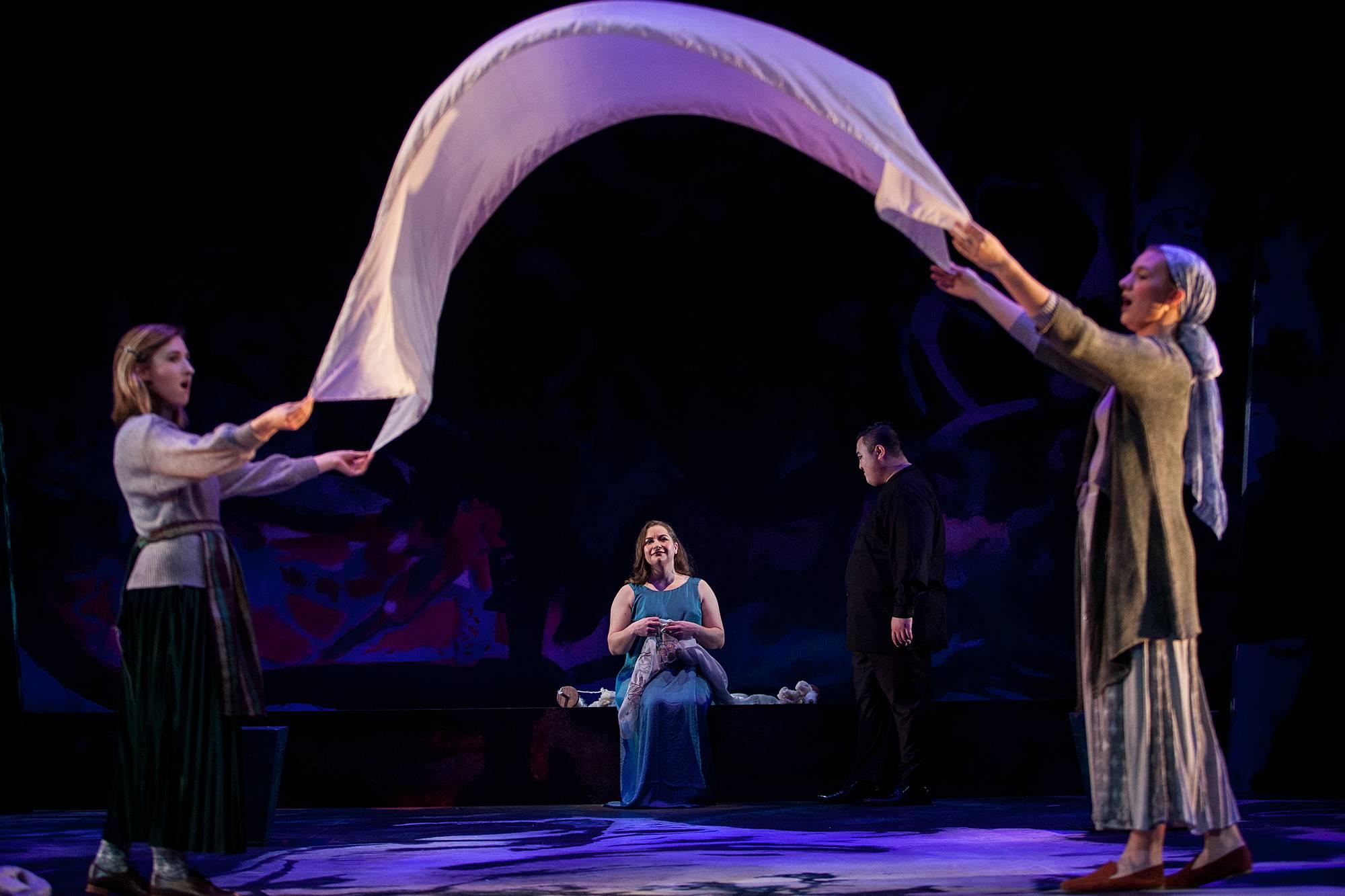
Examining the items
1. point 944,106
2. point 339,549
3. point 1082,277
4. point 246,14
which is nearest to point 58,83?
point 246,14

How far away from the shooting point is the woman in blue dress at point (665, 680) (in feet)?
16.5

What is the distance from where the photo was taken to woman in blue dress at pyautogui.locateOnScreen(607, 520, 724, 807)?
5.02 metres

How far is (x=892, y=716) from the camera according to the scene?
505 centimetres

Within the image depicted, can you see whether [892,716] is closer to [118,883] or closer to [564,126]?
[564,126]

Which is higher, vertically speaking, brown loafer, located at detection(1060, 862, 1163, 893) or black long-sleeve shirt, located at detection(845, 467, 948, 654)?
black long-sleeve shirt, located at detection(845, 467, 948, 654)

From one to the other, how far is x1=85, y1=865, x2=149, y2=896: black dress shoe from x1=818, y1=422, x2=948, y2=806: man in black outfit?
111 inches

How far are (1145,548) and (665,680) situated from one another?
2723 mm

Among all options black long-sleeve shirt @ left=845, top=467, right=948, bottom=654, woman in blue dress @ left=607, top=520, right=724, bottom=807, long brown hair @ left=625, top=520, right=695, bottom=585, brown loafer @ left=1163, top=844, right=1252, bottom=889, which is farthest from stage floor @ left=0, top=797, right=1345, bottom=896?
long brown hair @ left=625, top=520, right=695, bottom=585

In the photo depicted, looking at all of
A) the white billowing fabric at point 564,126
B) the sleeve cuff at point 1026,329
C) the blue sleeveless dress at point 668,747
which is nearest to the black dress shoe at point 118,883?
the white billowing fabric at point 564,126

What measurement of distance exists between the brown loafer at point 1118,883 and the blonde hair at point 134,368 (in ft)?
8.20

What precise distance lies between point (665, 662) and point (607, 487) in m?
1.20

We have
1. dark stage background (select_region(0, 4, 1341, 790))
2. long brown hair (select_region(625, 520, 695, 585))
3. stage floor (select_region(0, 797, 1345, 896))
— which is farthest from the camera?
dark stage background (select_region(0, 4, 1341, 790))

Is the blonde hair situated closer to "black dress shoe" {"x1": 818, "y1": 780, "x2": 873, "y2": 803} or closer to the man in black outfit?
the man in black outfit

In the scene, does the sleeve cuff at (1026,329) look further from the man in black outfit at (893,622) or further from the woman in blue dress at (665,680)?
the woman in blue dress at (665,680)
